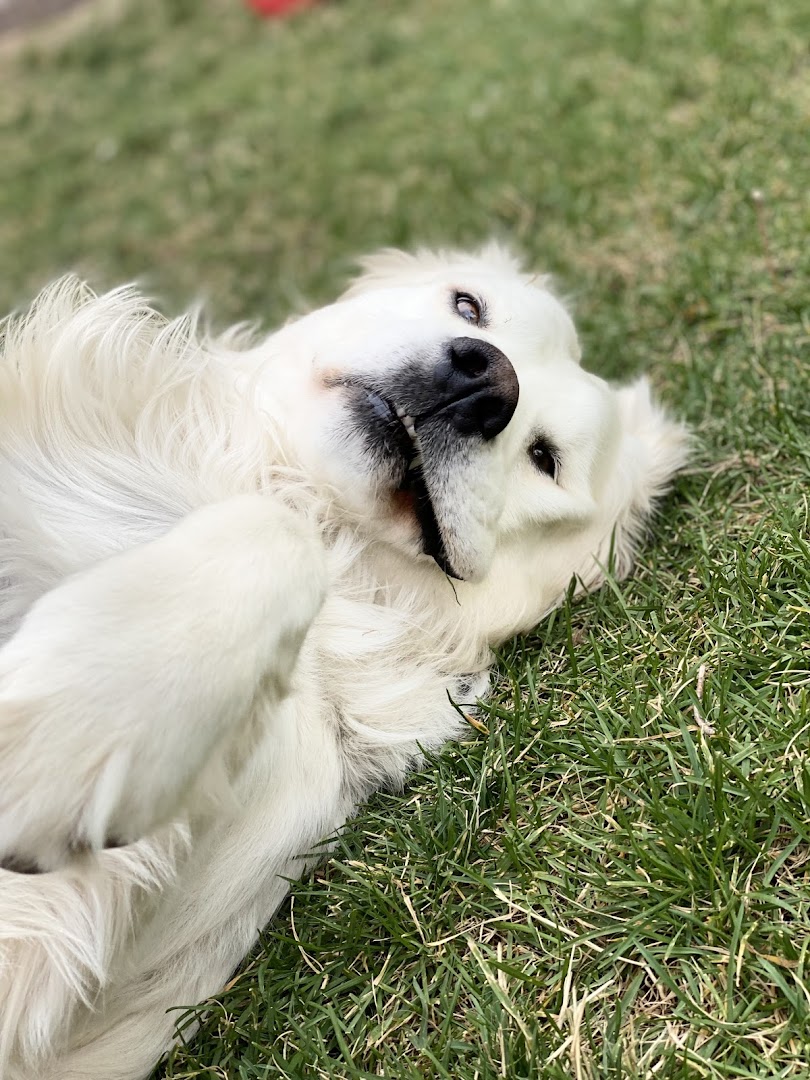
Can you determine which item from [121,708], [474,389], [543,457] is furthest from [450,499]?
[121,708]

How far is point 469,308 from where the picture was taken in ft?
8.43

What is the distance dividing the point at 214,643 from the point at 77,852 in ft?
1.12

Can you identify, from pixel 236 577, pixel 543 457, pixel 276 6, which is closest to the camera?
pixel 236 577

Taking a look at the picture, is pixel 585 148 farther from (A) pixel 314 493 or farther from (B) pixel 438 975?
(B) pixel 438 975

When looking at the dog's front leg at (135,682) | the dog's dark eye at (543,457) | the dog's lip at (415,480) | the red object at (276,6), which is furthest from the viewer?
the red object at (276,6)

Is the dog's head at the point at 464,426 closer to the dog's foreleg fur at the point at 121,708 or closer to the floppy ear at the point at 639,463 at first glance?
the floppy ear at the point at 639,463

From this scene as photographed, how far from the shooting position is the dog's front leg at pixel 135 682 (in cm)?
132

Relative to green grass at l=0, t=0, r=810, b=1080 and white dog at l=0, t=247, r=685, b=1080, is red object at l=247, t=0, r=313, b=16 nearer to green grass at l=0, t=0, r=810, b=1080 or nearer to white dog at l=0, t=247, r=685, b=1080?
green grass at l=0, t=0, r=810, b=1080

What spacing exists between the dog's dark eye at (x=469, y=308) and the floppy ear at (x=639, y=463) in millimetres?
548

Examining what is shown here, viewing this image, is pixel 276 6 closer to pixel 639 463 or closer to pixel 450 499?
pixel 639 463

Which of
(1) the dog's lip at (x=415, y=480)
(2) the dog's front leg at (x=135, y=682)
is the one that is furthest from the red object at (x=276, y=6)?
(2) the dog's front leg at (x=135, y=682)

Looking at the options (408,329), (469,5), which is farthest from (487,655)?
(469,5)

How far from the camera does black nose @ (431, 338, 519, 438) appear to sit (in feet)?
7.00

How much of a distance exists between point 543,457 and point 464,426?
15.9 inches
